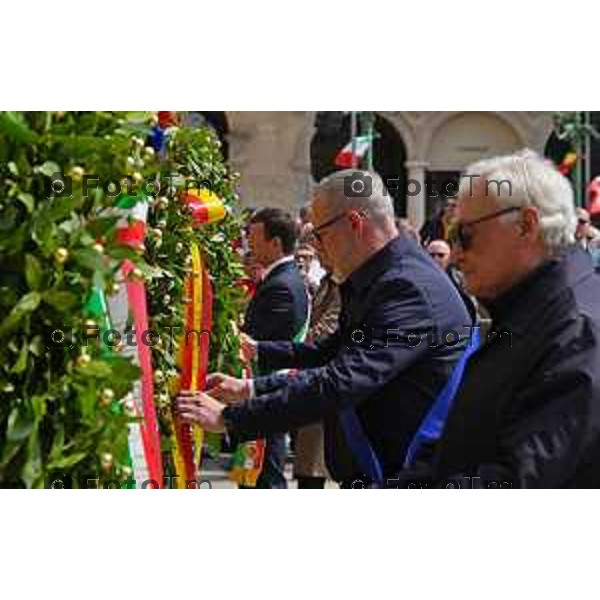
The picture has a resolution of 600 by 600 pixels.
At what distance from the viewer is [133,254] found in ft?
9.90

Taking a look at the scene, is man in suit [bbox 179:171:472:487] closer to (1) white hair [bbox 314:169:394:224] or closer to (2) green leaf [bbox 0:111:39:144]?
(1) white hair [bbox 314:169:394:224]

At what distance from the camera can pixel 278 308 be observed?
7133mm

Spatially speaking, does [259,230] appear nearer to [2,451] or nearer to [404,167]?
[2,451]

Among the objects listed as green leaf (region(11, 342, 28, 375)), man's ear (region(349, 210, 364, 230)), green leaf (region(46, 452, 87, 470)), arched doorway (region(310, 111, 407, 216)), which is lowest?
arched doorway (region(310, 111, 407, 216))

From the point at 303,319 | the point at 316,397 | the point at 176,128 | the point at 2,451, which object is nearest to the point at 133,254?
the point at 2,451

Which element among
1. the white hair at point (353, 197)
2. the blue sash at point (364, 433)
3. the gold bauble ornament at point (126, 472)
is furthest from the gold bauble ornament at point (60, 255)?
the white hair at point (353, 197)

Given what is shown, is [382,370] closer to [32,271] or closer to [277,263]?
[32,271]

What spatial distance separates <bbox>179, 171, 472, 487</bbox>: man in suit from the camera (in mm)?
3650

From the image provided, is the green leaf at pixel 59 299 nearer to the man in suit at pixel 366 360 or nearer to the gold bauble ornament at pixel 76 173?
the gold bauble ornament at pixel 76 173

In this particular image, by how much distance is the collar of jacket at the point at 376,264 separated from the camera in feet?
12.7

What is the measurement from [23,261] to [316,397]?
3.66ft

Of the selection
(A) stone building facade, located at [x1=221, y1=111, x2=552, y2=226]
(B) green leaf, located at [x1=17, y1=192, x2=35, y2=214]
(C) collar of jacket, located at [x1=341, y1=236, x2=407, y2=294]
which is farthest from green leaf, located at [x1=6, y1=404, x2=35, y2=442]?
(A) stone building facade, located at [x1=221, y1=111, x2=552, y2=226]

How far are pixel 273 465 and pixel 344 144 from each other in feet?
74.9

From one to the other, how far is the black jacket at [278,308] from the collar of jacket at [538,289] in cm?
435
